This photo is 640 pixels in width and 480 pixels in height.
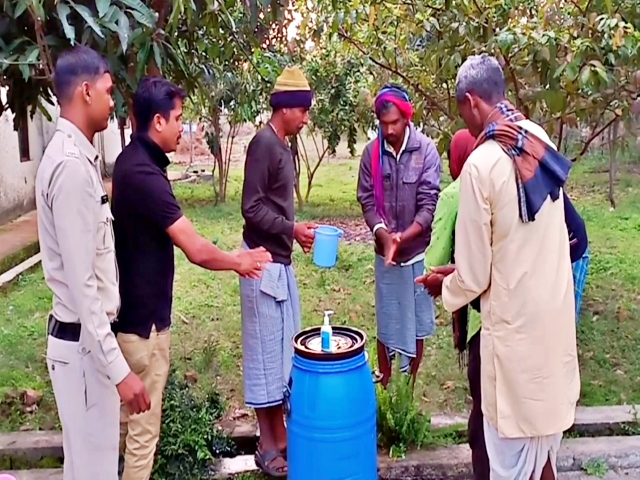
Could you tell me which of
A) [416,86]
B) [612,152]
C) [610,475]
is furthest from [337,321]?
[612,152]

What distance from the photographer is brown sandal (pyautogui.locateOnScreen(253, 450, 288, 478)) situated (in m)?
3.32

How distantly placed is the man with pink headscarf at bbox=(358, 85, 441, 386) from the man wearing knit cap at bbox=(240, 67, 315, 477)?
0.56 m

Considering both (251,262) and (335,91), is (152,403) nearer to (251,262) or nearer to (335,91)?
(251,262)

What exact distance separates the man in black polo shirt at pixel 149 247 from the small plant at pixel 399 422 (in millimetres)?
1160

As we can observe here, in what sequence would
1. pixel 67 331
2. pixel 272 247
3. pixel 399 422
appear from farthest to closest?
pixel 399 422
pixel 272 247
pixel 67 331

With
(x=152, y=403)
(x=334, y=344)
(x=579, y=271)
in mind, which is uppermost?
(x=579, y=271)

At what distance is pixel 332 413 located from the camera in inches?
111

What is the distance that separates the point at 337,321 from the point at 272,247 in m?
2.33

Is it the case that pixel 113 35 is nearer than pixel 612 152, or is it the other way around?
pixel 113 35

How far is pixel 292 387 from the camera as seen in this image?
2932mm

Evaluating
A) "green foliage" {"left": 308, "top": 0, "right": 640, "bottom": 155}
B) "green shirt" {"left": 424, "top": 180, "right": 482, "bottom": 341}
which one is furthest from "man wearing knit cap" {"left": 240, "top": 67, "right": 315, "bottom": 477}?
"green foliage" {"left": 308, "top": 0, "right": 640, "bottom": 155}

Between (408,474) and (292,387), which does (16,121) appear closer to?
(292,387)

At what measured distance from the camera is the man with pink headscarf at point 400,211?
374 centimetres

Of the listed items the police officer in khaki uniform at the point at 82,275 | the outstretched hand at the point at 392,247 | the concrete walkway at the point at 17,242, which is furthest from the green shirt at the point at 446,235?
the concrete walkway at the point at 17,242
